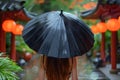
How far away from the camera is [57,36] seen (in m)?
5.21

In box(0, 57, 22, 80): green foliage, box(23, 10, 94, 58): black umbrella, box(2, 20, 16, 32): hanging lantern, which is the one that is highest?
box(2, 20, 16, 32): hanging lantern

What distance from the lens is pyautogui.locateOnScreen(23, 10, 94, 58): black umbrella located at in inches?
203

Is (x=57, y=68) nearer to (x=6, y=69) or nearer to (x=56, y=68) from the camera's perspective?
(x=56, y=68)

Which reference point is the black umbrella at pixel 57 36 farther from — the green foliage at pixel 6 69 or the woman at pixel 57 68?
the green foliage at pixel 6 69

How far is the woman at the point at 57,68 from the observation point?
491 centimetres

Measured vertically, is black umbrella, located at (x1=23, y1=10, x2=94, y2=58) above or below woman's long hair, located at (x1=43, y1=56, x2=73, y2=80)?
above

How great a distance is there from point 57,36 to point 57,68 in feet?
1.76

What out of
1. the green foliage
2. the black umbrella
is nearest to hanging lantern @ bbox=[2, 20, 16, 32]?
the green foliage

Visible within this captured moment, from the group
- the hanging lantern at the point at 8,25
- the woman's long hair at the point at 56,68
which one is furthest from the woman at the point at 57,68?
the hanging lantern at the point at 8,25

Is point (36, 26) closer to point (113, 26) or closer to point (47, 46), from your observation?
point (47, 46)

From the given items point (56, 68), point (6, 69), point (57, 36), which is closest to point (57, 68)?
point (56, 68)

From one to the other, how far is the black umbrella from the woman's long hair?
0.14 metres

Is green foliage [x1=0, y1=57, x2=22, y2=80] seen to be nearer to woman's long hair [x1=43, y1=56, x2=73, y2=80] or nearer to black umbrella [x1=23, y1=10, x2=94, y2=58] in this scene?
black umbrella [x1=23, y1=10, x2=94, y2=58]

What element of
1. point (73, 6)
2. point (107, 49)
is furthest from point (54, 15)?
point (73, 6)
